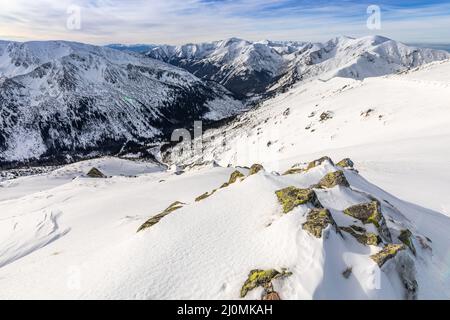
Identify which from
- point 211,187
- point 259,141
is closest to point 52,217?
point 211,187

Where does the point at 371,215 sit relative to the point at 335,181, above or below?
below

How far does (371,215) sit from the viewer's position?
60.2 ft

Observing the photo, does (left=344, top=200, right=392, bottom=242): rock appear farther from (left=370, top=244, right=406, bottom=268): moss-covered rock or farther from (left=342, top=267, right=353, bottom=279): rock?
(left=342, top=267, right=353, bottom=279): rock

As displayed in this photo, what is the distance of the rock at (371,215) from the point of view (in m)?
17.5

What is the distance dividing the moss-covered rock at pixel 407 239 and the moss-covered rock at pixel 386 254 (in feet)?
6.31

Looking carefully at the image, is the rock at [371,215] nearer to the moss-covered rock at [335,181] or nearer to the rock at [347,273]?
the moss-covered rock at [335,181]

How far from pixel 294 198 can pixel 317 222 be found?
9.16 ft

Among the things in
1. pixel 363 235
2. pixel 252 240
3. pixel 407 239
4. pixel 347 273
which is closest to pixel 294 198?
pixel 252 240

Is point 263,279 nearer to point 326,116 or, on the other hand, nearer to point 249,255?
point 249,255

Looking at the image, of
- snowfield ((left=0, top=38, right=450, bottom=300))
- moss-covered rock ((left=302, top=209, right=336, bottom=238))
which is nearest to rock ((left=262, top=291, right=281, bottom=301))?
snowfield ((left=0, top=38, right=450, bottom=300))

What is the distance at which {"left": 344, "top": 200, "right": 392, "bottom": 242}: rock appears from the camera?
57.4 ft

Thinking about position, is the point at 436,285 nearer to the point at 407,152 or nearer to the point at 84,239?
the point at 84,239

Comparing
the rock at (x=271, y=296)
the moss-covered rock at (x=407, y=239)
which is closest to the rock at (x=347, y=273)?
the rock at (x=271, y=296)
